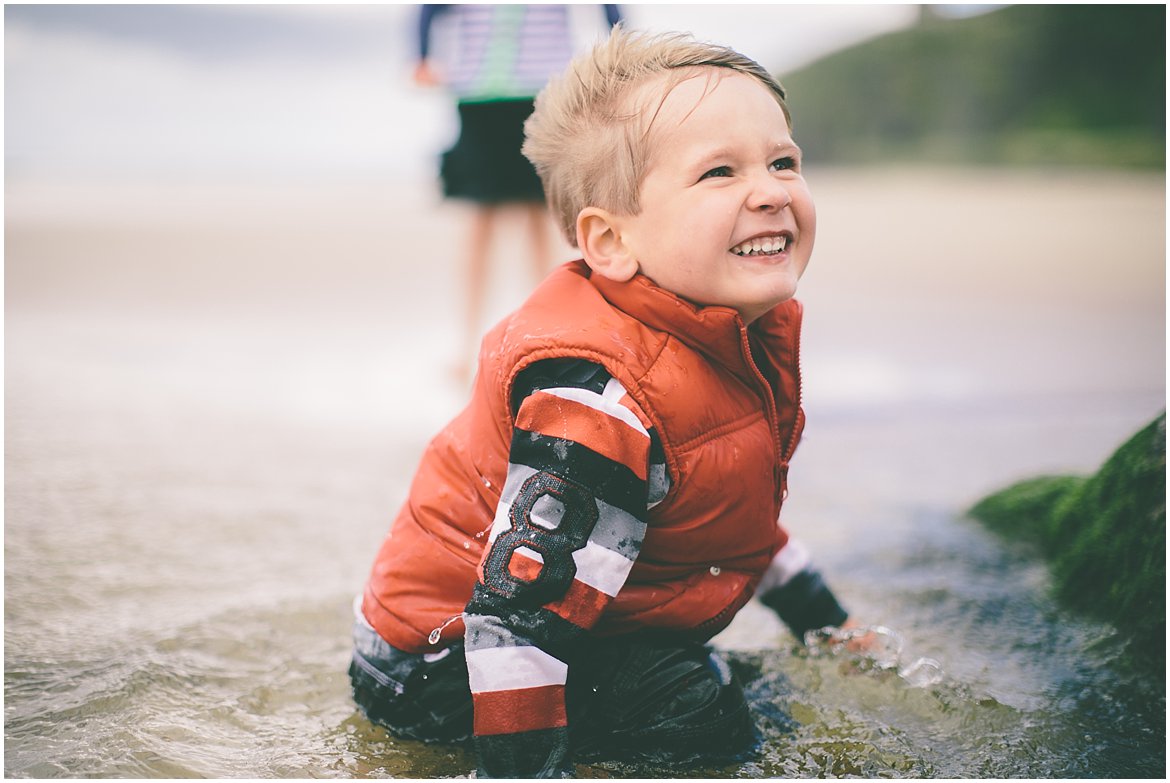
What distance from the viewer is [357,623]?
1.82 m

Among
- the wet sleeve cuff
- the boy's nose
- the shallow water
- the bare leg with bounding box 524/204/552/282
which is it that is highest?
the boy's nose

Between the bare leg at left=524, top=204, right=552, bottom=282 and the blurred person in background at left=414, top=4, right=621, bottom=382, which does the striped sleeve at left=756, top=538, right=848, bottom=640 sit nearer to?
the blurred person in background at left=414, top=4, right=621, bottom=382

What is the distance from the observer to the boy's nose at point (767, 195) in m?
1.58

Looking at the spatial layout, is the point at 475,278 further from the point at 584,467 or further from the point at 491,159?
the point at 584,467

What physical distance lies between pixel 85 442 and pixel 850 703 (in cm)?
244

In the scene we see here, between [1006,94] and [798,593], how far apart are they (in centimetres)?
2163

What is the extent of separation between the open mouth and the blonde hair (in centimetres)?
16

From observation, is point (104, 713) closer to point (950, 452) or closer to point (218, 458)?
point (218, 458)

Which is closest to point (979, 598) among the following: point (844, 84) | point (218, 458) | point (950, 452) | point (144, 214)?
point (950, 452)

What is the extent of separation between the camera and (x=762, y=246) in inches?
64.1

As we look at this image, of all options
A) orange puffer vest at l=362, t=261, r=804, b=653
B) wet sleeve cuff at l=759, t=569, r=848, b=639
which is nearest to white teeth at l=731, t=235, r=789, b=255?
orange puffer vest at l=362, t=261, r=804, b=653

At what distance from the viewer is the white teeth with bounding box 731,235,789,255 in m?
1.62

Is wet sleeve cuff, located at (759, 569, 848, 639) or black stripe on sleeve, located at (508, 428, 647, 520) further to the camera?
wet sleeve cuff, located at (759, 569, 848, 639)

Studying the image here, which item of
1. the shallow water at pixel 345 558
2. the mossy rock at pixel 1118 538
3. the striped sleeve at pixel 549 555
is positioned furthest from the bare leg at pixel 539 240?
the striped sleeve at pixel 549 555
